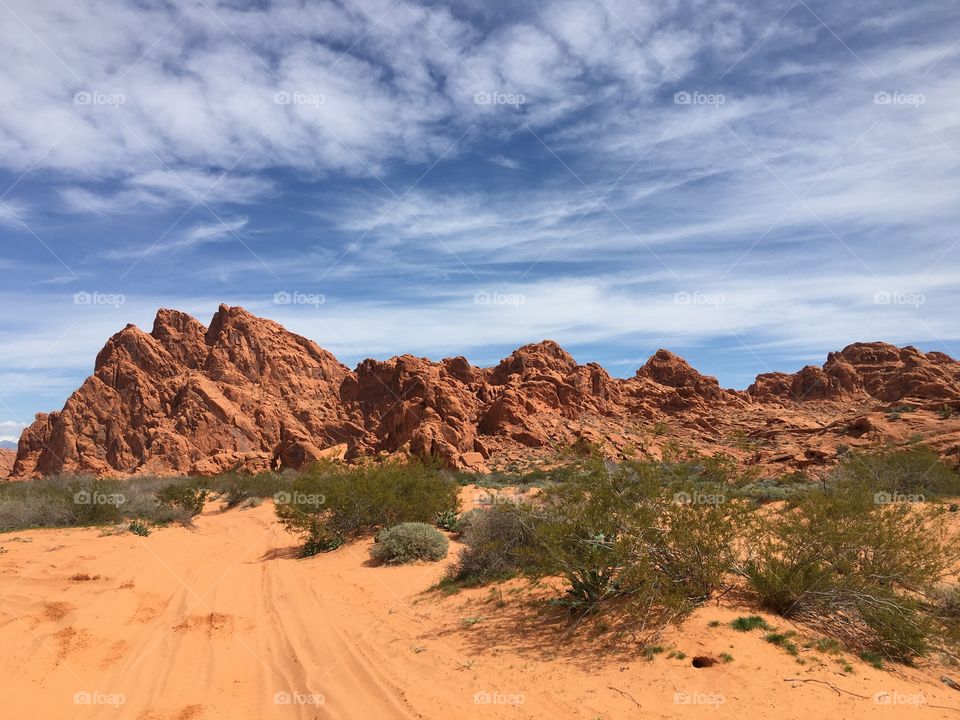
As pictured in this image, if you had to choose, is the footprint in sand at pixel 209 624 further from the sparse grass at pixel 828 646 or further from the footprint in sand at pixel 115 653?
the sparse grass at pixel 828 646


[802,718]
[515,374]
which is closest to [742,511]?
[802,718]

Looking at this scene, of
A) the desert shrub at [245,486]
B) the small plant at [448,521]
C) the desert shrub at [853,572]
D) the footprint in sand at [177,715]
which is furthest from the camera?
the desert shrub at [245,486]

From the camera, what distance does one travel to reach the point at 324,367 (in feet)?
254

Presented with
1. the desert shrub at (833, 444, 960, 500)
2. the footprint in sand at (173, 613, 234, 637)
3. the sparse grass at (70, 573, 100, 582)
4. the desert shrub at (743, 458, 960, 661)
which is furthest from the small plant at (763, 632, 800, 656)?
the desert shrub at (833, 444, 960, 500)

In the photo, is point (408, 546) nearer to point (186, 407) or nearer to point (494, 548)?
point (494, 548)

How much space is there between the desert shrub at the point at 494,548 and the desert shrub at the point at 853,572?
4327 mm

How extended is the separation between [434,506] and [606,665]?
36.4 ft

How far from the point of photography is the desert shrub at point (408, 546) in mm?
14188

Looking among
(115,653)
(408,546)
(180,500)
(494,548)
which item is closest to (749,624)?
(494,548)

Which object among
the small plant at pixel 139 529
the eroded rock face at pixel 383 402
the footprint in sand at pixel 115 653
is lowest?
the footprint in sand at pixel 115 653

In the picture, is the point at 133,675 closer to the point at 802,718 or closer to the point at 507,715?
the point at 507,715

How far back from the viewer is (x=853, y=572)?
819 cm

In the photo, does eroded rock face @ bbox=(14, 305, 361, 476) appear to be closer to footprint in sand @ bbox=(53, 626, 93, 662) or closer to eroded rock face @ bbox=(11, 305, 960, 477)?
eroded rock face @ bbox=(11, 305, 960, 477)

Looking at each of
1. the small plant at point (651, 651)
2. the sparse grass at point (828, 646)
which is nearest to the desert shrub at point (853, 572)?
the sparse grass at point (828, 646)
